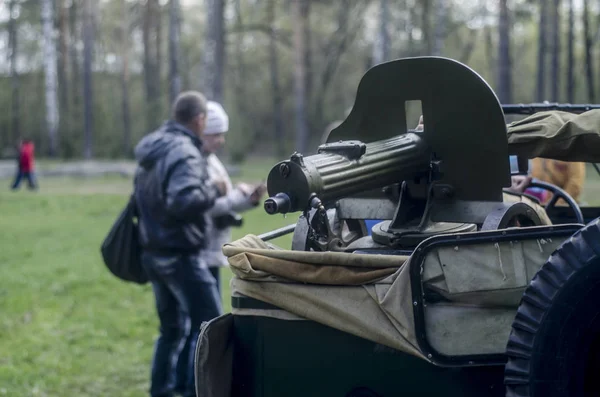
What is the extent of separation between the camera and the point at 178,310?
6.27 m

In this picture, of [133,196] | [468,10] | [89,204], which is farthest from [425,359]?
[468,10]

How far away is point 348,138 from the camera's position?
3840mm

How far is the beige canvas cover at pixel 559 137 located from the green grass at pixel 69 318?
4085 millimetres

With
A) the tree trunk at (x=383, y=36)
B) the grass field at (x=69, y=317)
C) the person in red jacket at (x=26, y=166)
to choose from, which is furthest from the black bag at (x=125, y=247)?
the tree trunk at (x=383, y=36)

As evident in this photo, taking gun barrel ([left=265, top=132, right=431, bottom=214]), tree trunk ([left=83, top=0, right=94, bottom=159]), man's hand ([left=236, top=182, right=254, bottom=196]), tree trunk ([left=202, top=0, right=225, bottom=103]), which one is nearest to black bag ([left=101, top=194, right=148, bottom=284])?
man's hand ([left=236, top=182, right=254, bottom=196])

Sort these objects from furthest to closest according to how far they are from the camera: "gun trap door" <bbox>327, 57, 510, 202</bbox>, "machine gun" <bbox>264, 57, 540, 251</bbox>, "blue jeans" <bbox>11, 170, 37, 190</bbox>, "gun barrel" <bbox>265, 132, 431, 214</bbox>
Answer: "blue jeans" <bbox>11, 170, 37, 190</bbox> → "gun trap door" <bbox>327, 57, 510, 202</bbox> → "machine gun" <bbox>264, 57, 540, 251</bbox> → "gun barrel" <bbox>265, 132, 431, 214</bbox>

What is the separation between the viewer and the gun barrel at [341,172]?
3.07m

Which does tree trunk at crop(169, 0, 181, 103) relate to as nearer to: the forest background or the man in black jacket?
the forest background

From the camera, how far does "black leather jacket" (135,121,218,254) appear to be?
584 centimetres

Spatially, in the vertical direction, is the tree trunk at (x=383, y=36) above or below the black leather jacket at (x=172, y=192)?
above

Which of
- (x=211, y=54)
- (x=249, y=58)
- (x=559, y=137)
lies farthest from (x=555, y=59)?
(x=559, y=137)

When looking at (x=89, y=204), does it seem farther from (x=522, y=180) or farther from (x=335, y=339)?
(x=335, y=339)

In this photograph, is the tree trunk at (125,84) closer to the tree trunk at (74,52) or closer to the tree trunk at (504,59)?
the tree trunk at (74,52)

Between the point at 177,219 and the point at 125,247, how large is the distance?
1.49 feet
